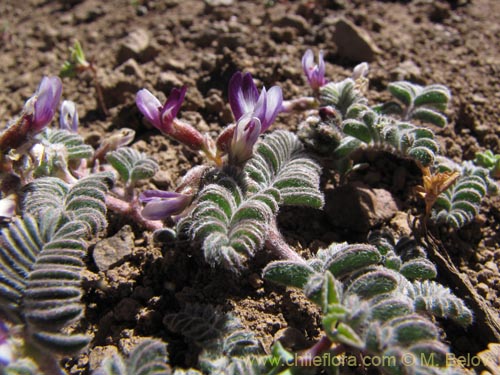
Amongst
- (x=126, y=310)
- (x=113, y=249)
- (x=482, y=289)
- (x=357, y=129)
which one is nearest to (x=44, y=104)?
(x=113, y=249)

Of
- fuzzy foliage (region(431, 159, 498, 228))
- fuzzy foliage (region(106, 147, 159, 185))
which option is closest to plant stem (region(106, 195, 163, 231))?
fuzzy foliage (region(106, 147, 159, 185))

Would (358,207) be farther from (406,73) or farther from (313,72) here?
(406,73)

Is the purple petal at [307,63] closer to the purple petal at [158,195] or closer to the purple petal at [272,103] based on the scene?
the purple petal at [272,103]

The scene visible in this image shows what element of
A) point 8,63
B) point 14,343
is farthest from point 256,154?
point 8,63

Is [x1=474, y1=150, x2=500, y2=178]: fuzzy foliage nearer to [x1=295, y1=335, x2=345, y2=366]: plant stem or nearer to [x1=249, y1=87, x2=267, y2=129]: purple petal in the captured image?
[x1=249, y1=87, x2=267, y2=129]: purple petal

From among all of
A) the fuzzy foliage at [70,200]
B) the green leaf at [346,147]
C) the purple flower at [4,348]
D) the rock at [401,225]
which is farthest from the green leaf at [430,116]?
the purple flower at [4,348]

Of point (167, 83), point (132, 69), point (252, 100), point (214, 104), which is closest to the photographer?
point (252, 100)
